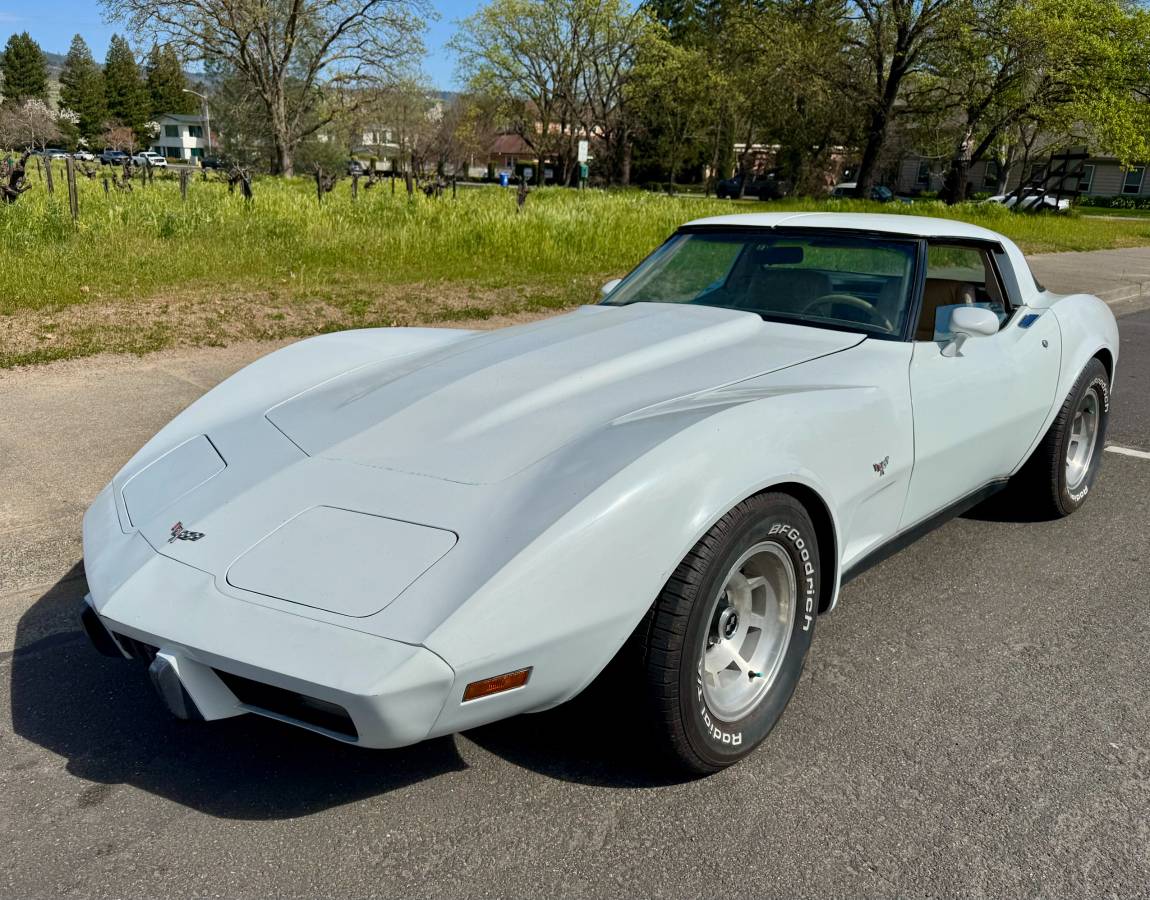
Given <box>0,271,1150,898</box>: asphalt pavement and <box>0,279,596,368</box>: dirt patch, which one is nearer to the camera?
<box>0,271,1150,898</box>: asphalt pavement

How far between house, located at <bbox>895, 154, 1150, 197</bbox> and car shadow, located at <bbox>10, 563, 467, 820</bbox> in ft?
191

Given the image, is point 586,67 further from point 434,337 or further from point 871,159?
point 434,337

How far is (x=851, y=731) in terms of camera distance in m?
2.68

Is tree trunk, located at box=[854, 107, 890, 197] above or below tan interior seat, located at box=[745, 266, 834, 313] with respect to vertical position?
above

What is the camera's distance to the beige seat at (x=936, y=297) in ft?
11.3

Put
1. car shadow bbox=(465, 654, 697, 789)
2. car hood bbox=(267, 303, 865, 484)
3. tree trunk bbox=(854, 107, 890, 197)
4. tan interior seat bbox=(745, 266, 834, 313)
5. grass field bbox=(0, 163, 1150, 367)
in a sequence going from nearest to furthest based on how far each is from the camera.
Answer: car shadow bbox=(465, 654, 697, 789) < car hood bbox=(267, 303, 865, 484) < tan interior seat bbox=(745, 266, 834, 313) < grass field bbox=(0, 163, 1150, 367) < tree trunk bbox=(854, 107, 890, 197)

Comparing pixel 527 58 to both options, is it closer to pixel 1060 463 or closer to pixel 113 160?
pixel 113 160

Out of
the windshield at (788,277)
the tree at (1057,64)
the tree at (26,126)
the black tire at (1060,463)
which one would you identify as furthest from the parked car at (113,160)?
the black tire at (1060,463)

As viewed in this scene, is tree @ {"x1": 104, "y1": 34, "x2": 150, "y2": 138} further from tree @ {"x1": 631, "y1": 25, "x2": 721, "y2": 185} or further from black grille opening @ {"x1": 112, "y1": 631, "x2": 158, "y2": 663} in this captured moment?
black grille opening @ {"x1": 112, "y1": 631, "x2": 158, "y2": 663}

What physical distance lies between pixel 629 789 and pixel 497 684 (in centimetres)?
62

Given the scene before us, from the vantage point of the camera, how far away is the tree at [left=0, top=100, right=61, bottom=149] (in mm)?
65188

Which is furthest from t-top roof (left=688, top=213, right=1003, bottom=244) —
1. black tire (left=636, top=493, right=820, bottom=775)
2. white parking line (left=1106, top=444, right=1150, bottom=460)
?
white parking line (left=1106, top=444, right=1150, bottom=460)

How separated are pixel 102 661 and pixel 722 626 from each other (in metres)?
1.98

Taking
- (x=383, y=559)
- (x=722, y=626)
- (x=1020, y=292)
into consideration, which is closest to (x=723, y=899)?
(x=722, y=626)
